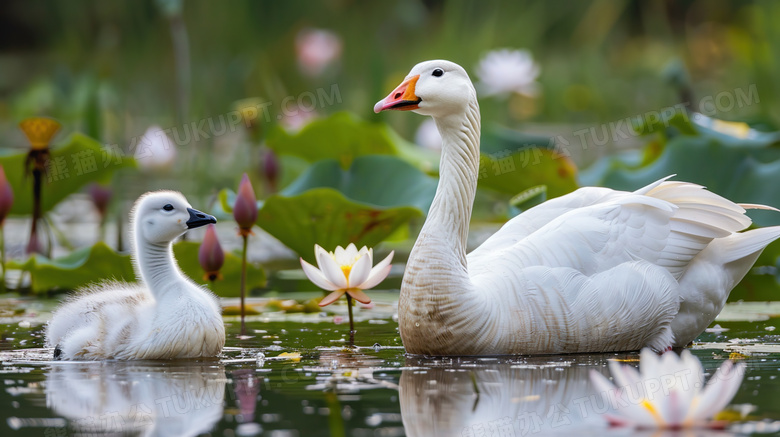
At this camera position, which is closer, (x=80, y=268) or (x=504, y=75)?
(x=80, y=268)

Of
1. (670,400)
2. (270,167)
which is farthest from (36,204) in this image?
(670,400)

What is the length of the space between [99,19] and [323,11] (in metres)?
2.91

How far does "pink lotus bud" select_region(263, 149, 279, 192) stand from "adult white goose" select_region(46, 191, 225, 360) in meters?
3.81

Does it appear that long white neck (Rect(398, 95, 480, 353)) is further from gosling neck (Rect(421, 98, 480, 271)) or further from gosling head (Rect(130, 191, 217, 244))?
gosling head (Rect(130, 191, 217, 244))

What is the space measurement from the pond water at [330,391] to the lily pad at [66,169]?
234 cm

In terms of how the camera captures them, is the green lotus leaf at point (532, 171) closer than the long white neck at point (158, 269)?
No

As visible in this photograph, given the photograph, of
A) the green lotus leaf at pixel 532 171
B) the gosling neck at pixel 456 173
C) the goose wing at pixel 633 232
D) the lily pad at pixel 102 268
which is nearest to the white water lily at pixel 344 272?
the gosling neck at pixel 456 173

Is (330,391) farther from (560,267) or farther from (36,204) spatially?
(36,204)

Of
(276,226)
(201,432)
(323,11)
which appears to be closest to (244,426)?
(201,432)

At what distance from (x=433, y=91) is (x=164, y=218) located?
141 centimetres

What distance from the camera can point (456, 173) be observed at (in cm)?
543

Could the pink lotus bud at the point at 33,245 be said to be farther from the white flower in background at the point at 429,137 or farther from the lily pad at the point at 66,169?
the white flower in background at the point at 429,137

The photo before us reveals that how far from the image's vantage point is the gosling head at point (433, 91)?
5.27m

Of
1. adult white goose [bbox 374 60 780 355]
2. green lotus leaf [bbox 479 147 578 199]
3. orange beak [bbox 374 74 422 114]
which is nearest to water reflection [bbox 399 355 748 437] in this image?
adult white goose [bbox 374 60 780 355]
